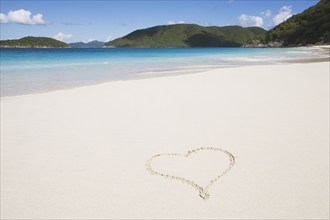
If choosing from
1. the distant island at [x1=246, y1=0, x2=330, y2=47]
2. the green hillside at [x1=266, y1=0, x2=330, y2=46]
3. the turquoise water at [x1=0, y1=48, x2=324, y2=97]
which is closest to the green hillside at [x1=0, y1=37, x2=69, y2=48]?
the distant island at [x1=246, y1=0, x2=330, y2=47]

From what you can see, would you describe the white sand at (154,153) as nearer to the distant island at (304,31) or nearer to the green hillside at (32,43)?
the distant island at (304,31)

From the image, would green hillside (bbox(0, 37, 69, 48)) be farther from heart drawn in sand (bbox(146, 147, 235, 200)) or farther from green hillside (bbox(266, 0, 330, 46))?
heart drawn in sand (bbox(146, 147, 235, 200))

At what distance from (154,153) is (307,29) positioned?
130202 millimetres

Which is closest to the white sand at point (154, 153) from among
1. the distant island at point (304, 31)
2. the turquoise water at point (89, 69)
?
the turquoise water at point (89, 69)

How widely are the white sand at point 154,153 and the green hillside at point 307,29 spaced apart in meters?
107

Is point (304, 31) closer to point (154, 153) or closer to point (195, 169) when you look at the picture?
point (154, 153)

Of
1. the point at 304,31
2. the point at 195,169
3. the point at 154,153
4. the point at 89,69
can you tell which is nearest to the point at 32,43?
the point at 304,31

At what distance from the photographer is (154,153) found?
4477mm

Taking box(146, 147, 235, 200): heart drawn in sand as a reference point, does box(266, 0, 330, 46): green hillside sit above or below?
above

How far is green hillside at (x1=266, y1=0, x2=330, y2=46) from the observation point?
103338mm

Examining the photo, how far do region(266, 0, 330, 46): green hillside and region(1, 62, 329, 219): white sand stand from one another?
352 feet

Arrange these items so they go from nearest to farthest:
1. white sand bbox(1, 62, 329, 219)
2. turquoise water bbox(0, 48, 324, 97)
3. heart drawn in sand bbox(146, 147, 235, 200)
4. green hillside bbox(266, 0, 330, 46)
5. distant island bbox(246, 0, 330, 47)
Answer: white sand bbox(1, 62, 329, 219) < heart drawn in sand bbox(146, 147, 235, 200) < turquoise water bbox(0, 48, 324, 97) < green hillside bbox(266, 0, 330, 46) < distant island bbox(246, 0, 330, 47)

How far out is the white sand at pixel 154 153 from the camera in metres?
3.12

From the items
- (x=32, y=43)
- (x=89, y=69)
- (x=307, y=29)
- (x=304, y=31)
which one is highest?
(x=32, y=43)
